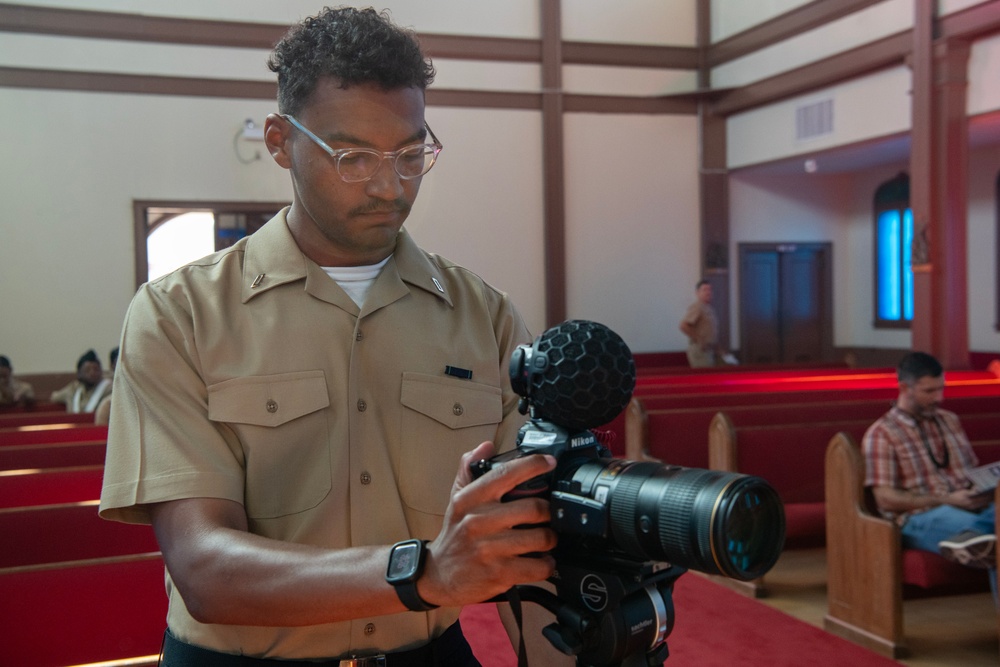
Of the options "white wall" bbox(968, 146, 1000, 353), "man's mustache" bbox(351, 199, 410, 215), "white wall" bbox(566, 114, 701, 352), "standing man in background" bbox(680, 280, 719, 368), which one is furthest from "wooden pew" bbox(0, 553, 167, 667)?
"white wall" bbox(968, 146, 1000, 353)

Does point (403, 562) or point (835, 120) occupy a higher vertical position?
point (835, 120)

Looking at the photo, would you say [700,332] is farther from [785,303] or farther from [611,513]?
[611,513]

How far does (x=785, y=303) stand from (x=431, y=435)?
1095cm

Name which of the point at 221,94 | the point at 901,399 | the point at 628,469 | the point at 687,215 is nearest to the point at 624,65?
the point at 687,215

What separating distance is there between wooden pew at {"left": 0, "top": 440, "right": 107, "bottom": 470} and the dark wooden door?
8.80m

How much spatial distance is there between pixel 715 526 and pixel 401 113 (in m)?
0.63

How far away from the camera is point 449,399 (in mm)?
1119

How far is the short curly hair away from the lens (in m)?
1.07

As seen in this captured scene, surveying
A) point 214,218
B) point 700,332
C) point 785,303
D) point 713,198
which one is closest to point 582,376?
point 700,332

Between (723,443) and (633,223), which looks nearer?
(723,443)

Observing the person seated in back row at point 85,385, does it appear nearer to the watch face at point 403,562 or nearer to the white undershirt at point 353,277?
the white undershirt at point 353,277

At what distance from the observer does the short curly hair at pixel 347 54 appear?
3.50 ft

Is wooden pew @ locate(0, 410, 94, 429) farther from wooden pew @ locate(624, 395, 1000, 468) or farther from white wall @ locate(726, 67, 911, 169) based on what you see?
white wall @ locate(726, 67, 911, 169)

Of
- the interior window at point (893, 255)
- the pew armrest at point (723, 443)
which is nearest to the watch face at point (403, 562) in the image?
the pew armrest at point (723, 443)
